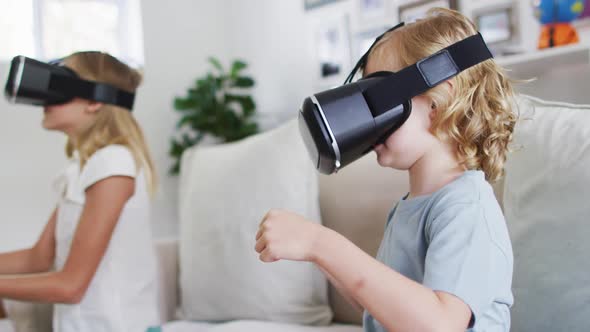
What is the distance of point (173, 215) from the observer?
3.75 m

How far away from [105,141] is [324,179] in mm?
563

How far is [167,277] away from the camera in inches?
71.7

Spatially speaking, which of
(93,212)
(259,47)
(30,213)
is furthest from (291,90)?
(93,212)

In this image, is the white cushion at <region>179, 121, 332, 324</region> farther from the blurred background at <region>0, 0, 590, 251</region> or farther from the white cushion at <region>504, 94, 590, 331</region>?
the blurred background at <region>0, 0, 590, 251</region>

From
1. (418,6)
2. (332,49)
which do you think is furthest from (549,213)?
(332,49)

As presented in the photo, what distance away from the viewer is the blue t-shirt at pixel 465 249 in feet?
2.27

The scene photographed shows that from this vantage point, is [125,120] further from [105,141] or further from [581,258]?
[581,258]

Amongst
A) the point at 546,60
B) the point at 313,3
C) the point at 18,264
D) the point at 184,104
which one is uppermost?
the point at 313,3

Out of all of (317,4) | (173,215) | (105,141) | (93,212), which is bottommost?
(173,215)

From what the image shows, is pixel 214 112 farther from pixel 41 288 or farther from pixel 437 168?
pixel 437 168

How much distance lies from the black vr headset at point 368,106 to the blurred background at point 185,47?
1513mm

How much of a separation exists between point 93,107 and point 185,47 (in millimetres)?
2496

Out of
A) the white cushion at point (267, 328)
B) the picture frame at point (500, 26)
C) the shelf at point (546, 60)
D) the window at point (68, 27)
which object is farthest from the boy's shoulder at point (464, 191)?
the window at point (68, 27)

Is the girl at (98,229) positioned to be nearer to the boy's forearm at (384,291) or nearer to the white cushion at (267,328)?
the white cushion at (267,328)
